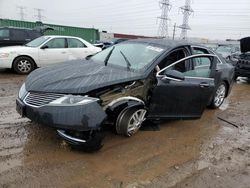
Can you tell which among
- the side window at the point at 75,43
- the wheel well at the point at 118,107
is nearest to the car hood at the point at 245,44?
the side window at the point at 75,43

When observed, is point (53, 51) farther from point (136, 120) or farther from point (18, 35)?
point (136, 120)

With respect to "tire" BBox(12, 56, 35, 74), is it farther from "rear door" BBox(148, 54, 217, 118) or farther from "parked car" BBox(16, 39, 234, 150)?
"rear door" BBox(148, 54, 217, 118)

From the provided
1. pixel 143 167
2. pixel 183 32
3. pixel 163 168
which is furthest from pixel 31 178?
pixel 183 32

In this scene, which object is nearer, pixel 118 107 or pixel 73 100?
pixel 73 100

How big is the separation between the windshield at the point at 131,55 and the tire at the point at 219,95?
8.23 ft

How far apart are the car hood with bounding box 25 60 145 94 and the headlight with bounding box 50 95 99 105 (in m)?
0.08

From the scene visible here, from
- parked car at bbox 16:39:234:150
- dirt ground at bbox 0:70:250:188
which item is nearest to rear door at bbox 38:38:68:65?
dirt ground at bbox 0:70:250:188

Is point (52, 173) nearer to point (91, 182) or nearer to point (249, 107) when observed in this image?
point (91, 182)

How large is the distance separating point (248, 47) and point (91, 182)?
1044 cm

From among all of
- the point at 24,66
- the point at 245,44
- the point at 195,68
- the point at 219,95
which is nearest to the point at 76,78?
Answer: the point at 195,68

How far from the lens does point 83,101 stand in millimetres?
3652

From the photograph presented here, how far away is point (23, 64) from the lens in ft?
32.8

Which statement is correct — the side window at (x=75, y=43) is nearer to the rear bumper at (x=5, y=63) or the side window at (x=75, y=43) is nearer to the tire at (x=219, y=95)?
the rear bumper at (x=5, y=63)

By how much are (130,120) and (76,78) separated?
1.03 metres
